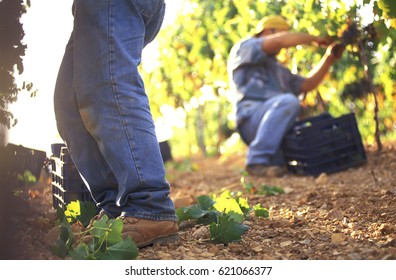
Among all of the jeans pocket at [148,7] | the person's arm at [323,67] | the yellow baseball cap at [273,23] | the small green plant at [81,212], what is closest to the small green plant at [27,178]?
the small green plant at [81,212]

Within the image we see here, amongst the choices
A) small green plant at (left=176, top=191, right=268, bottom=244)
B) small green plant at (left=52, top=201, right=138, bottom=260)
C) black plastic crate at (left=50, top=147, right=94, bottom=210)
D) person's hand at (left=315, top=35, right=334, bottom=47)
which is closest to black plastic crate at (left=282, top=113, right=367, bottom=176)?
person's hand at (left=315, top=35, right=334, bottom=47)

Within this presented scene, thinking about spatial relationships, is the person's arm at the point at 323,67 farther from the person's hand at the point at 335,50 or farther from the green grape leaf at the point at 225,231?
the green grape leaf at the point at 225,231

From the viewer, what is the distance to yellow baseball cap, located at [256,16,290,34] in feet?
14.4

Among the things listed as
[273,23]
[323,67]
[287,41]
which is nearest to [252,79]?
[273,23]

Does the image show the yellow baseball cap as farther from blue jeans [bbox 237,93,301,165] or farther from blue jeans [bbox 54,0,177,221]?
blue jeans [bbox 54,0,177,221]

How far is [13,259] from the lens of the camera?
67.0 inches

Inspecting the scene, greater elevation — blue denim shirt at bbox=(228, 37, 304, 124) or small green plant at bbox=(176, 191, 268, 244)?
blue denim shirt at bbox=(228, 37, 304, 124)

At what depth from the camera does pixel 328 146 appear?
3.92 m

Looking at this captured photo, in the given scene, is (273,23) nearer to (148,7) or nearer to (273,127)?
(273,127)

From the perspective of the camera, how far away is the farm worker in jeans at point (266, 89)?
13.7 ft

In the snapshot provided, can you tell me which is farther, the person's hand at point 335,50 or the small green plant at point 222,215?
the person's hand at point 335,50

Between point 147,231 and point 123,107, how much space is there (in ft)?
1.30

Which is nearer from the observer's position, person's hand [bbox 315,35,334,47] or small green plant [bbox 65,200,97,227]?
small green plant [bbox 65,200,97,227]

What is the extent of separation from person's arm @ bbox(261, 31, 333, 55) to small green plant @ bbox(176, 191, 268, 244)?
1.65 meters
